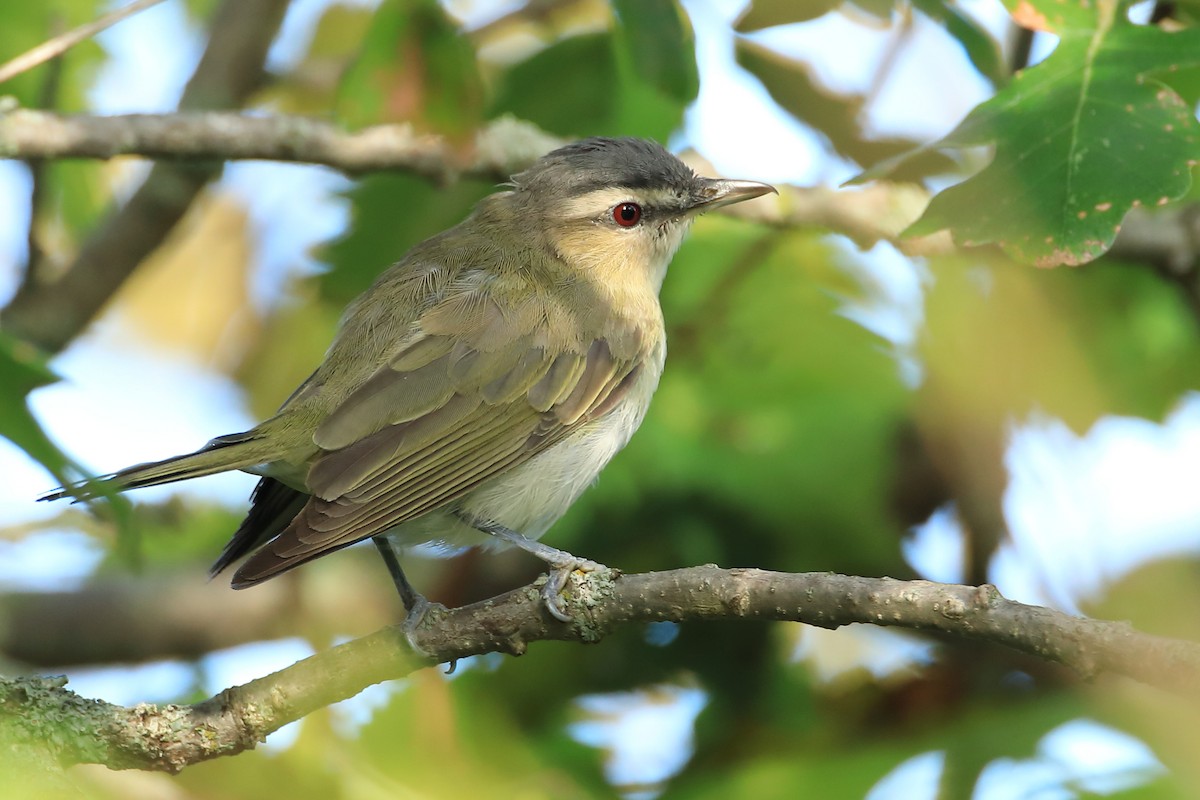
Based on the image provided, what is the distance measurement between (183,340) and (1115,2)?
→ 16.3 feet

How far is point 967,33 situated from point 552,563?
6.24 ft

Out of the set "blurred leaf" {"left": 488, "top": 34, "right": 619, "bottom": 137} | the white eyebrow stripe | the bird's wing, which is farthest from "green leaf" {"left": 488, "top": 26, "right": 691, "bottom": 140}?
the bird's wing

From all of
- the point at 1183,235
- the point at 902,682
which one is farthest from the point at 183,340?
the point at 1183,235

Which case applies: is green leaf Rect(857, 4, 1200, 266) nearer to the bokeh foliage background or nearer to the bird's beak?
the bokeh foliage background

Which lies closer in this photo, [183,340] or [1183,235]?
[1183,235]

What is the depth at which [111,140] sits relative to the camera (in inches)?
159

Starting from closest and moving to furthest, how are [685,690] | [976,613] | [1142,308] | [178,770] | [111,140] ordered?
1. [976,613]
2. [178,770]
3. [111,140]
4. [685,690]
5. [1142,308]

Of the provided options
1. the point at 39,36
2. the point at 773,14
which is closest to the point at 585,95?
the point at 773,14

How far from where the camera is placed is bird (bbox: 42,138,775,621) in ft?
12.5

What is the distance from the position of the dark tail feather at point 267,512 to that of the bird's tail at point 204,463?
9.0 inches

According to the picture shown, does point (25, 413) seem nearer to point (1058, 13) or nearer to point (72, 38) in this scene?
point (72, 38)

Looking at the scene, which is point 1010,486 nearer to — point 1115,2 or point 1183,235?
point 1183,235

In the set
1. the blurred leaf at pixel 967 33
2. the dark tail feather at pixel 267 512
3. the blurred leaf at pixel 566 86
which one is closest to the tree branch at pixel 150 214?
the blurred leaf at pixel 566 86

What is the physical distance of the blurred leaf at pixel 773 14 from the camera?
11.3ft
